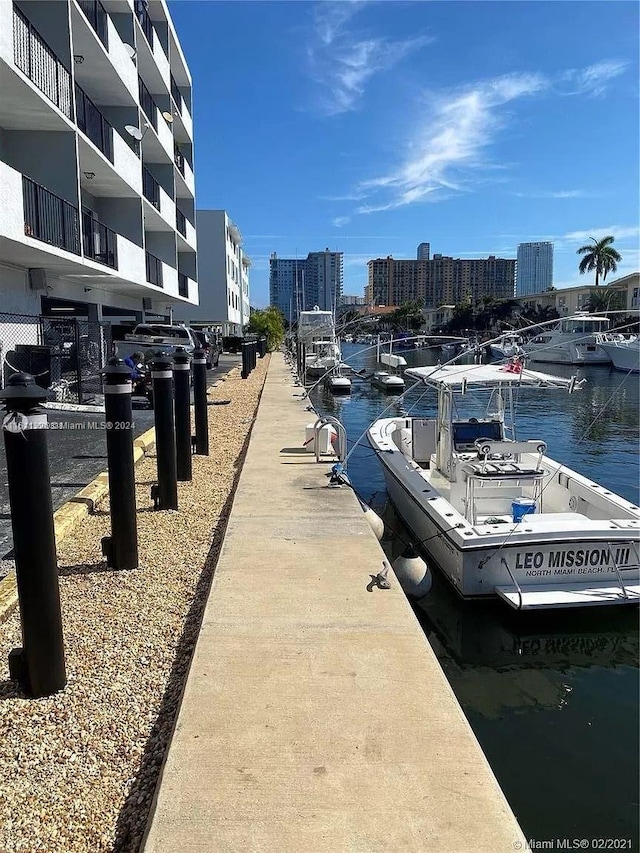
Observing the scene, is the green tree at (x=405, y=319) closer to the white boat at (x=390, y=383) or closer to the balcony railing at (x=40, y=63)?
the white boat at (x=390, y=383)

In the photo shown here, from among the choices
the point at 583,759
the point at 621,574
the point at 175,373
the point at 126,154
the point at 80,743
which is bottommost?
the point at 583,759

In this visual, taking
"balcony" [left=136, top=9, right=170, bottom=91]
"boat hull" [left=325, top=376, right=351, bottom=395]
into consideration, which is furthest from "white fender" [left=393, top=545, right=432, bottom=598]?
"boat hull" [left=325, top=376, right=351, bottom=395]

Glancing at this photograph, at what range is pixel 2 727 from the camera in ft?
11.4

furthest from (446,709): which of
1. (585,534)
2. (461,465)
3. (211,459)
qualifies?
(211,459)

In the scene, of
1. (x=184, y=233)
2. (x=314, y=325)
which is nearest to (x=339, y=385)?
(x=184, y=233)

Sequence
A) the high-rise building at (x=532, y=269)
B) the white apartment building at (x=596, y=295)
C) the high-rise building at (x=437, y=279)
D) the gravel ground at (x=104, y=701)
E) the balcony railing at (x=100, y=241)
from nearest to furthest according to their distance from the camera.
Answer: the gravel ground at (x=104, y=701) → the balcony railing at (x=100, y=241) → the white apartment building at (x=596, y=295) → the high-rise building at (x=437, y=279) → the high-rise building at (x=532, y=269)

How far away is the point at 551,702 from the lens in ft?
18.3

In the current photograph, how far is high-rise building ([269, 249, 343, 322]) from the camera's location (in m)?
132

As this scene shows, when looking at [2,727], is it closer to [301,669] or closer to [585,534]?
[301,669]

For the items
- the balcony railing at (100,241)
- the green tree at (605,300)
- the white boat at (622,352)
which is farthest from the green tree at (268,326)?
the green tree at (605,300)

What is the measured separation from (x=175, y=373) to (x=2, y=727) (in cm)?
602

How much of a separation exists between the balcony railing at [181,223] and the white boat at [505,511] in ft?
79.3

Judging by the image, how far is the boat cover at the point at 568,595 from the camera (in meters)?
6.57

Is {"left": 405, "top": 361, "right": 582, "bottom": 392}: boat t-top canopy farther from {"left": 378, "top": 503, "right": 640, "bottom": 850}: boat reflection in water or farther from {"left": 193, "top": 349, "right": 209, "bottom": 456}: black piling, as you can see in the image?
{"left": 193, "top": 349, "right": 209, "bottom": 456}: black piling
